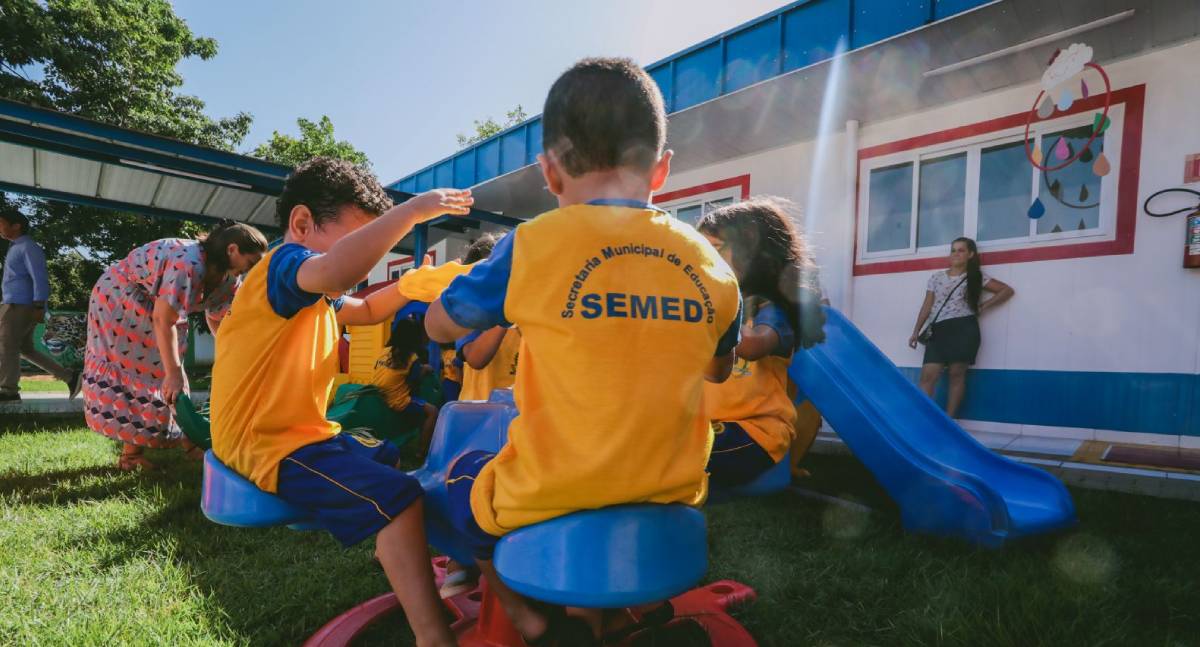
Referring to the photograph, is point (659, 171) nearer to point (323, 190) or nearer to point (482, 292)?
point (482, 292)

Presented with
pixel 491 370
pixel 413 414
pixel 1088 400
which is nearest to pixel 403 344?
pixel 413 414

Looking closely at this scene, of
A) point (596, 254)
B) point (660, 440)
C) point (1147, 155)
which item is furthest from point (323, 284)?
point (1147, 155)

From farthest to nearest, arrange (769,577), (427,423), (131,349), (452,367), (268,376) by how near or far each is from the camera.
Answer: (427,423) → (452,367) → (131,349) → (769,577) → (268,376)

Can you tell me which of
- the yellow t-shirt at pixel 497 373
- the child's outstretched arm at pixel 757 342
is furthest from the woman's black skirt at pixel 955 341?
the yellow t-shirt at pixel 497 373

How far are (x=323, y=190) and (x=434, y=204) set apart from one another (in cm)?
50

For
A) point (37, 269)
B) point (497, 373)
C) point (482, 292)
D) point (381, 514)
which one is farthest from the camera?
point (37, 269)

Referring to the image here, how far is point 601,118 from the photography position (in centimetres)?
114

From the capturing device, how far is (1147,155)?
15.3ft

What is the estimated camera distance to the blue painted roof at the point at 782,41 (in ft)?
Result: 15.4

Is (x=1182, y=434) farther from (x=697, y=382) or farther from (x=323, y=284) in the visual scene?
(x=323, y=284)

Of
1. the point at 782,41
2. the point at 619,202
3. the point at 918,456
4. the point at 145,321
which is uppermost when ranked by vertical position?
the point at 782,41

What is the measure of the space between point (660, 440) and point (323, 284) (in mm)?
876

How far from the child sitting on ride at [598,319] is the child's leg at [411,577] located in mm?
282

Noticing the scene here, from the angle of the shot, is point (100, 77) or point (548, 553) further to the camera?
point (100, 77)
